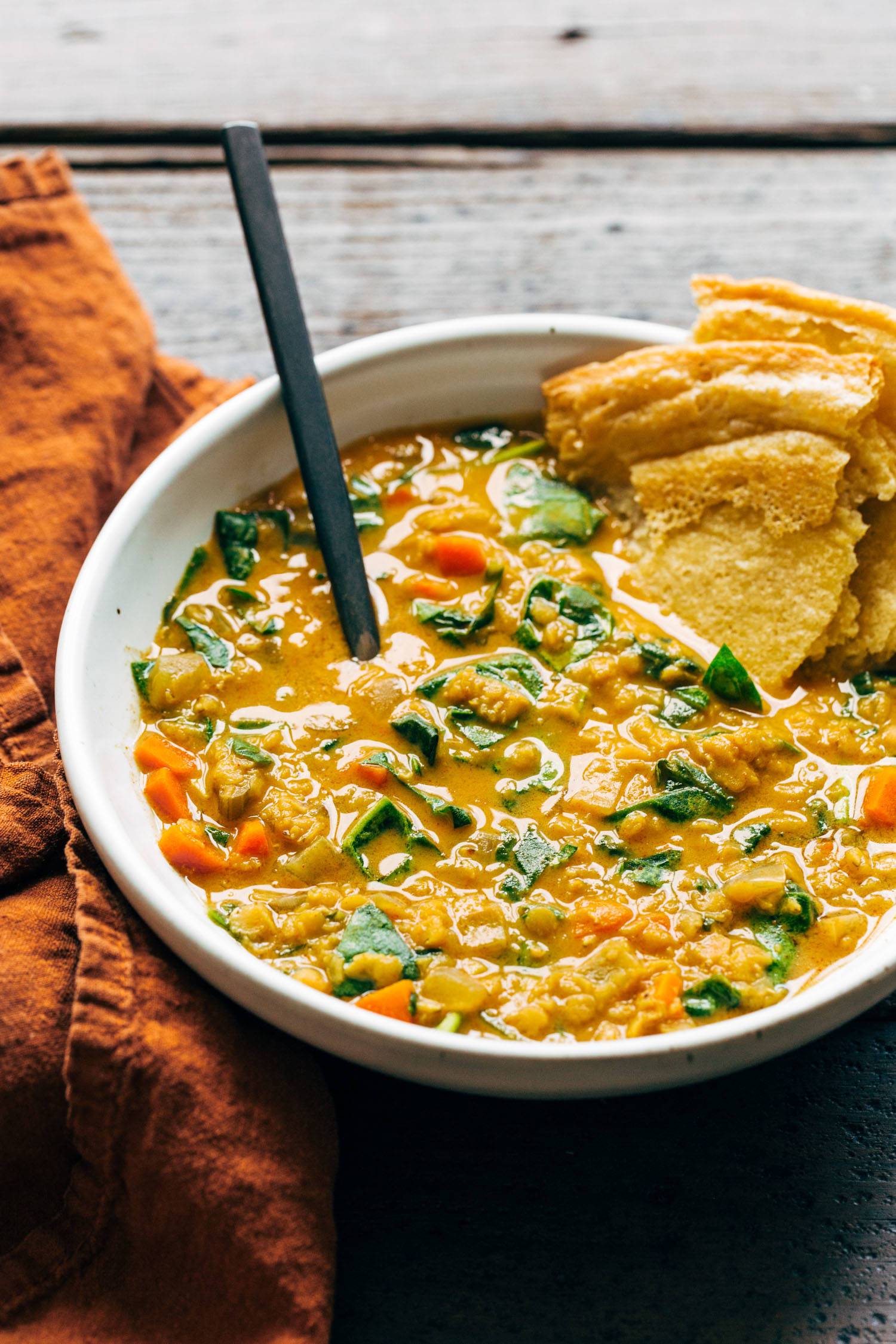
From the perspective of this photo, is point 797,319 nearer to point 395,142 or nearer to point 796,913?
point 796,913

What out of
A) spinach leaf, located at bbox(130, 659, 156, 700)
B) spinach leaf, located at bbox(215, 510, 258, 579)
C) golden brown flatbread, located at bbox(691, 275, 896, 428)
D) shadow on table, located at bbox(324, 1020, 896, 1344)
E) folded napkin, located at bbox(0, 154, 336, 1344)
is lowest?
shadow on table, located at bbox(324, 1020, 896, 1344)

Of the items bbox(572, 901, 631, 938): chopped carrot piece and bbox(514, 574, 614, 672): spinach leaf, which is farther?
bbox(514, 574, 614, 672): spinach leaf

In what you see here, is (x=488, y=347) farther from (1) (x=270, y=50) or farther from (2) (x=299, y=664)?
(1) (x=270, y=50)

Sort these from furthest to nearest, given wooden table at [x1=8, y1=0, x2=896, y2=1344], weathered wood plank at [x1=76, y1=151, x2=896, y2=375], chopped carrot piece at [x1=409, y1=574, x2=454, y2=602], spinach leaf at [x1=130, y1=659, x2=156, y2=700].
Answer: weathered wood plank at [x1=76, y1=151, x2=896, y2=375], chopped carrot piece at [x1=409, y1=574, x2=454, y2=602], spinach leaf at [x1=130, y1=659, x2=156, y2=700], wooden table at [x1=8, y1=0, x2=896, y2=1344]

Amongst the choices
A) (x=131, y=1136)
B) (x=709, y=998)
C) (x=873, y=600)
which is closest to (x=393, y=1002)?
(x=131, y=1136)

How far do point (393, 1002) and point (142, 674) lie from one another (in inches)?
45.8

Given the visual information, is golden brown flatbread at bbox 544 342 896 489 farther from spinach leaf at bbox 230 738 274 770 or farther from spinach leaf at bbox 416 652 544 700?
spinach leaf at bbox 230 738 274 770

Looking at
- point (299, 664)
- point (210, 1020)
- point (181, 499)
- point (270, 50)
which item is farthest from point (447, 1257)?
point (270, 50)

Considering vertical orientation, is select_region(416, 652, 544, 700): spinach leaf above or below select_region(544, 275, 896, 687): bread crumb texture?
below

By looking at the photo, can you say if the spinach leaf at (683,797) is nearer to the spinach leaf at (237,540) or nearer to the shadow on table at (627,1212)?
the shadow on table at (627,1212)

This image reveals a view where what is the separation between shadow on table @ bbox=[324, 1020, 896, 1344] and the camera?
276cm

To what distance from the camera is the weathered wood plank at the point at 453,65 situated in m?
5.45

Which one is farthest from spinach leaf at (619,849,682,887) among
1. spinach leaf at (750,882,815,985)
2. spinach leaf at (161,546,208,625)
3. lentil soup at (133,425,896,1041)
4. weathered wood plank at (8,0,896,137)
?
weathered wood plank at (8,0,896,137)

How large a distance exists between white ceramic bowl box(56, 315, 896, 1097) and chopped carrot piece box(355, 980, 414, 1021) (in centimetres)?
15
